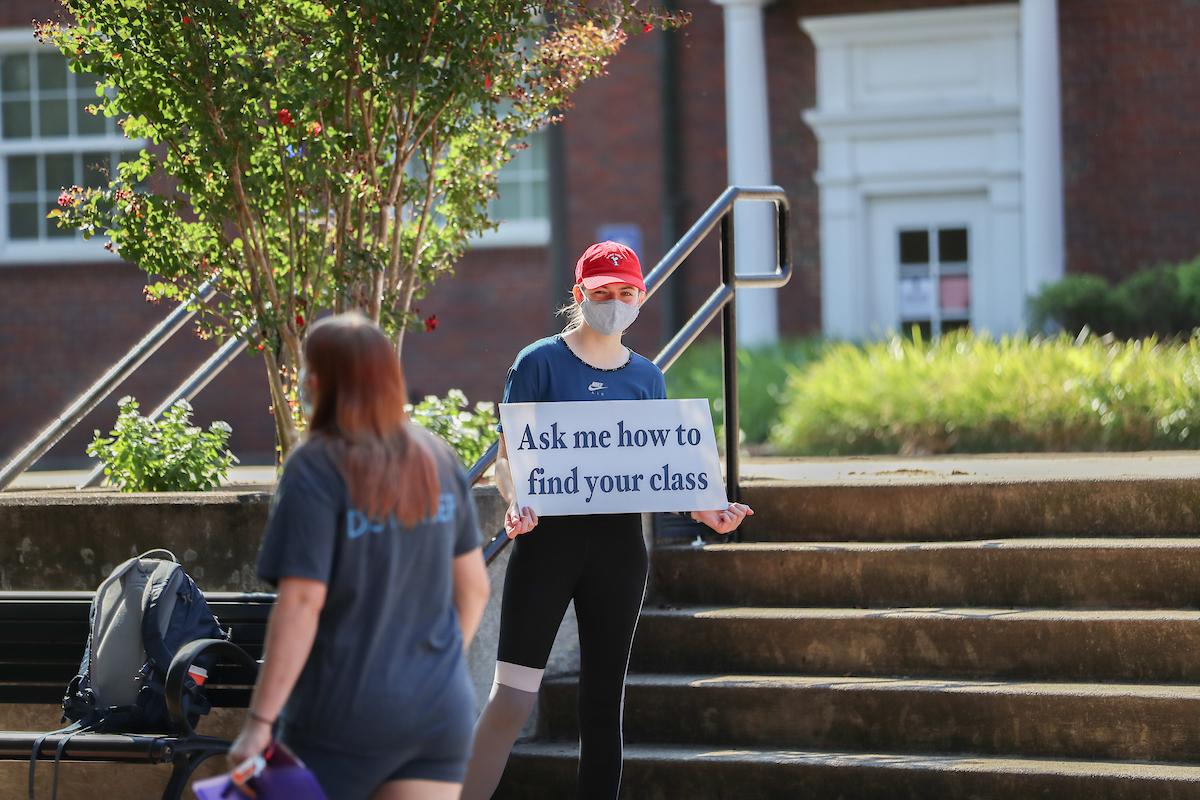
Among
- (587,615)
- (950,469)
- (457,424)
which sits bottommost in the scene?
(587,615)

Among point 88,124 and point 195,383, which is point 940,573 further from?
point 88,124

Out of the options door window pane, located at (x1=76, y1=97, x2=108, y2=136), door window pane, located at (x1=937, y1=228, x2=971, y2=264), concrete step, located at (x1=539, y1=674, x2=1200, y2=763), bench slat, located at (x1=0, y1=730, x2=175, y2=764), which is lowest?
concrete step, located at (x1=539, y1=674, x2=1200, y2=763)

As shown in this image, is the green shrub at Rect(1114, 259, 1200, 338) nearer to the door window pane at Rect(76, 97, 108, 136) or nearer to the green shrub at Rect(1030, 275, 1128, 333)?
the green shrub at Rect(1030, 275, 1128, 333)

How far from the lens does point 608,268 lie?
176 inches

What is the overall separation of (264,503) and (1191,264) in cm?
974

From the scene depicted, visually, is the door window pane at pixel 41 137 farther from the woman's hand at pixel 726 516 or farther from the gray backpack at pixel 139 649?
the woman's hand at pixel 726 516

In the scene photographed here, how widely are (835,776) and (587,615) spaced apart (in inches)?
44.1

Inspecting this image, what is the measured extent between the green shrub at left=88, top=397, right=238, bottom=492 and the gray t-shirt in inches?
132

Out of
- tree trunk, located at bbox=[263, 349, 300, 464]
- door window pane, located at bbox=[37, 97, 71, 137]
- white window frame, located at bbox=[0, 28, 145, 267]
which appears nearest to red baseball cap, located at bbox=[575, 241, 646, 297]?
tree trunk, located at bbox=[263, 349, 300, 464]

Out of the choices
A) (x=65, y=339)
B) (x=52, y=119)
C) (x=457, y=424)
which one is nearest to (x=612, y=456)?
(x=457, y=424)

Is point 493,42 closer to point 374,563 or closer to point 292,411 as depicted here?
point 292,411

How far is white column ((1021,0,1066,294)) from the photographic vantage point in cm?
1397

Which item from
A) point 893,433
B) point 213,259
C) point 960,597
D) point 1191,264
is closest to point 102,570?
point 213,259

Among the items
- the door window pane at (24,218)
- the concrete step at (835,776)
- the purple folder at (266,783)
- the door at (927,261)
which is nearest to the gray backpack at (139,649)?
the concrete step at (835,776)
